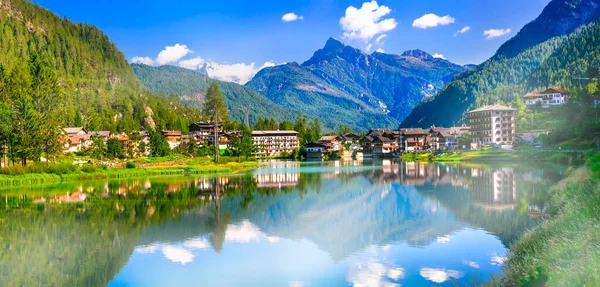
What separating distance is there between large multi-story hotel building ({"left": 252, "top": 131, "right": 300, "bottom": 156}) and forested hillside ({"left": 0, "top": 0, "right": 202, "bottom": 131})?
26.1 m

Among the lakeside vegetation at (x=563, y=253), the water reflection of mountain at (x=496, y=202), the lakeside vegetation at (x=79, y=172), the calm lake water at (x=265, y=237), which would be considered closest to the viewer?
the lakeside vegetation at (x=563, y=253)

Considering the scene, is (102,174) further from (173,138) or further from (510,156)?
(173,138)

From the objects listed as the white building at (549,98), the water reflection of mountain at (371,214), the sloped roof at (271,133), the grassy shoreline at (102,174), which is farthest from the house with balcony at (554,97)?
the water reflection of mountain at (371,214)

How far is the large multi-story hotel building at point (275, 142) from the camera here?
14462cm

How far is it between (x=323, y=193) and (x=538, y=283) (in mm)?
28062

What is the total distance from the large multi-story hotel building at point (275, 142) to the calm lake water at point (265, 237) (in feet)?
357

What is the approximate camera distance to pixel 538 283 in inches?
377

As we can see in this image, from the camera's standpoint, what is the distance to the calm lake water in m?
14.1

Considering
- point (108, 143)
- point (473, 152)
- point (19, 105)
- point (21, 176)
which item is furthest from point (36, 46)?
point (473, 152)

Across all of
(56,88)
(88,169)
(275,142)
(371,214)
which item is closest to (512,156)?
(371,214)

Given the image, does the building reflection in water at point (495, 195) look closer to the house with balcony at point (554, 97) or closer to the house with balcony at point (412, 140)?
the house with balcony at point (554, 97)

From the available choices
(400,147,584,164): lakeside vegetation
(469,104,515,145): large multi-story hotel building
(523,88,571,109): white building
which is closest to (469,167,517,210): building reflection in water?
(400,147,584,164): lakeside vegetation

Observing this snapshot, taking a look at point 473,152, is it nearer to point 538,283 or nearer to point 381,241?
point 381,241

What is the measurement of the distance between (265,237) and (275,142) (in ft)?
423
